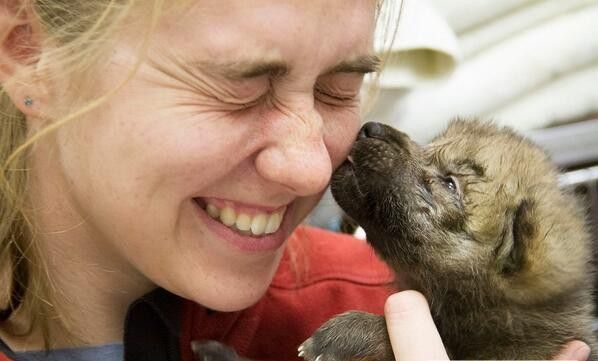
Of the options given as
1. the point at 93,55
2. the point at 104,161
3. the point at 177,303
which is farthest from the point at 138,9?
the point at 177,303

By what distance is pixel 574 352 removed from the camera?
4.34 feet

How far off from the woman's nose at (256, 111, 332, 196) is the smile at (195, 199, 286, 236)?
0.29 ft

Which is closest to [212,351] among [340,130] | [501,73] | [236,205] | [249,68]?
[236,205]

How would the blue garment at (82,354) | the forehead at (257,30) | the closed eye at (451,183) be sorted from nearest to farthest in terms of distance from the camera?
the forehead at (257,30), the blue garment at (82,354), the closed eye at (451,183)

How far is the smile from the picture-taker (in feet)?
3.86

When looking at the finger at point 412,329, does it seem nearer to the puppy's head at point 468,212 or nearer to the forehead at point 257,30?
the puppy's head at point 468,212

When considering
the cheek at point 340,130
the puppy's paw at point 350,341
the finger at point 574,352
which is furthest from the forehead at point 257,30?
the finger at point 574,352

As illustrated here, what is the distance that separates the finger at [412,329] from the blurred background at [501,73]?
842 millimetres

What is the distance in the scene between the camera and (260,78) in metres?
1.07

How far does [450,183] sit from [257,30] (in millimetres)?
526

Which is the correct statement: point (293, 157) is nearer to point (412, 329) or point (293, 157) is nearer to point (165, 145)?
point (165, 145)

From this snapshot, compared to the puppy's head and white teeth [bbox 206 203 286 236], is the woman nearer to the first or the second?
white teeth [bbox 206 203 286 236]

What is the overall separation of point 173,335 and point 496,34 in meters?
1.34

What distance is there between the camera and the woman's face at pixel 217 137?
104cm
